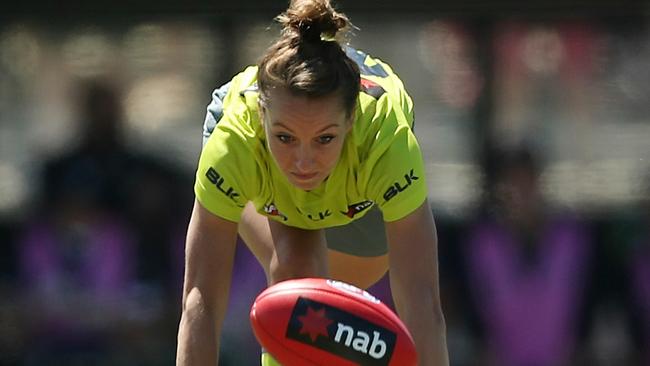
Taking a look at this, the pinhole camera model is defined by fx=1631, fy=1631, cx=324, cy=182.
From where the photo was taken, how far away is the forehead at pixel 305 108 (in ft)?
11.6

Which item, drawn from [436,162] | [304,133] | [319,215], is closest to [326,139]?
[304,133]

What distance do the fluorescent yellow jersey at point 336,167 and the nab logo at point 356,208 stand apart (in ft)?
0.12

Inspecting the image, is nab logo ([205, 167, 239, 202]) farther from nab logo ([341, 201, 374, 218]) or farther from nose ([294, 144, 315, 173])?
nab logo ([341, 201, 374, 218])

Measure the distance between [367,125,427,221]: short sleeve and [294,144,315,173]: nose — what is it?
156 millimetres

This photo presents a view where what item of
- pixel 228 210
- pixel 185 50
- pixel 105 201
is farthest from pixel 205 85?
pixel 228 210

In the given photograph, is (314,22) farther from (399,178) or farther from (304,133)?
(399,178)

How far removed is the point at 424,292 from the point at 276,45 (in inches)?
25.6

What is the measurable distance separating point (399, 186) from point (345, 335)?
42cm

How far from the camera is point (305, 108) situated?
11.6ft

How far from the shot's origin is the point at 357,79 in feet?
11.9

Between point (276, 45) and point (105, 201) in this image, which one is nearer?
point (276, 45)

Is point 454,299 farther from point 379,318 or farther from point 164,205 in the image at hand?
point 379,318

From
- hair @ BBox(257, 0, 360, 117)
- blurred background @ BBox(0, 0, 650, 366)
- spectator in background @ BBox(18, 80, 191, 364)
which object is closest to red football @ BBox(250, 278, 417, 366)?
hair @ BBox(257, 0, 360, 117)

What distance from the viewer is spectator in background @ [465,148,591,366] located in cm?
577
